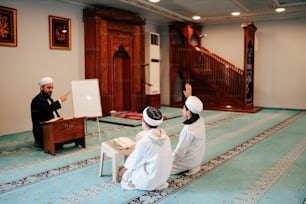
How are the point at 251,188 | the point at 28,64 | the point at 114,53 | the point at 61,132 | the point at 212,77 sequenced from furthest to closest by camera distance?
the point at 212,77 → the point at 114,53 → the point at 28,64 → the point at 61,132 → the point at 251,188

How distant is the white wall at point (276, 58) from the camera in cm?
920

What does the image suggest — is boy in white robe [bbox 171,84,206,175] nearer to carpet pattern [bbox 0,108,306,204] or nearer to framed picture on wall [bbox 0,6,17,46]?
carpet pattern [bbox 0,108,306,204]

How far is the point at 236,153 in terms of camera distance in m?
4.56

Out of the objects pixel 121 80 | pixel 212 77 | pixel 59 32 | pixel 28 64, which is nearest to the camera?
pixel 28 64

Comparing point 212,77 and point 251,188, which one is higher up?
point 212,77

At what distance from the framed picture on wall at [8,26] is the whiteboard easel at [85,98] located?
1562 mm

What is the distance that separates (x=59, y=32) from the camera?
22.4 ft

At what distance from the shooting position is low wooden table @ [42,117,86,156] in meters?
4.46

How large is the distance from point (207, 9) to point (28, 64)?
4.46 m

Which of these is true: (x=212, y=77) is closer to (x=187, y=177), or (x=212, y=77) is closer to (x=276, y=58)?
(x=276, y=58)

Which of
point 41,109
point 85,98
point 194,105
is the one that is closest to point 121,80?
point 85,98

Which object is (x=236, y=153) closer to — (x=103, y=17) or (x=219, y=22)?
(x=103, y=17)

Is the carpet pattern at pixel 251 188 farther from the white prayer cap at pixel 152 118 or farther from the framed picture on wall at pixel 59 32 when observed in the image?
the framed picture on wall at pixel 59 32

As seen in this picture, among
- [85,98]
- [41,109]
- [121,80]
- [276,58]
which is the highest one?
[276,58]
